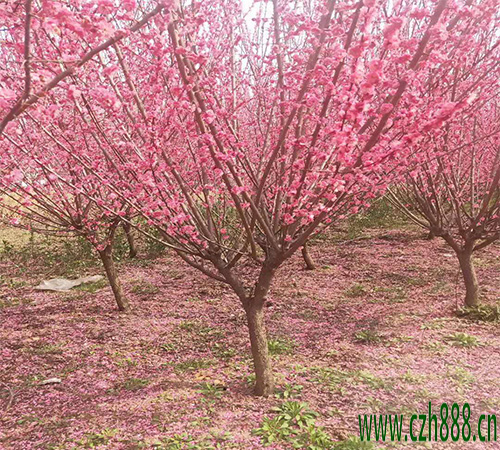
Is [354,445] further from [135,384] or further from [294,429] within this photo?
[135,384]

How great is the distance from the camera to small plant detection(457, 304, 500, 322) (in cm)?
597

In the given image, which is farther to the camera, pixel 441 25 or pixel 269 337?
pixel 269 337

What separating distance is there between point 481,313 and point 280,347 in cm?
325

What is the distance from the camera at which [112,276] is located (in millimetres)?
7152

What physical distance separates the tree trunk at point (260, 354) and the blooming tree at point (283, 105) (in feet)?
0.04

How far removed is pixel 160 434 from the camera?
370 cm

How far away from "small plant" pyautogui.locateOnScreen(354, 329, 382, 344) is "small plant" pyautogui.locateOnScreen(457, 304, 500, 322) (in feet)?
5.10

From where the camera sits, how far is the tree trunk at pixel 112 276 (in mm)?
6980

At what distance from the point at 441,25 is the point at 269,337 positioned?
15.9 ft

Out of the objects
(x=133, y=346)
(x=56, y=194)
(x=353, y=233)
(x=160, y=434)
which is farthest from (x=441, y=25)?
(x=353, y=233)

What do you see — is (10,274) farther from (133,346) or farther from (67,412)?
(67,412)

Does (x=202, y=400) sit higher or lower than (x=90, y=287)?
lower

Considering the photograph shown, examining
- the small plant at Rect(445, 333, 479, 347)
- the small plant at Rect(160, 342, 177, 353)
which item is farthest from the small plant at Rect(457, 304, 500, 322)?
the small plant at Rect(160, 342, 177, 353)

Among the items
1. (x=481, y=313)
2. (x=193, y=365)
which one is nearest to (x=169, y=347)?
(x=193, y=365)
